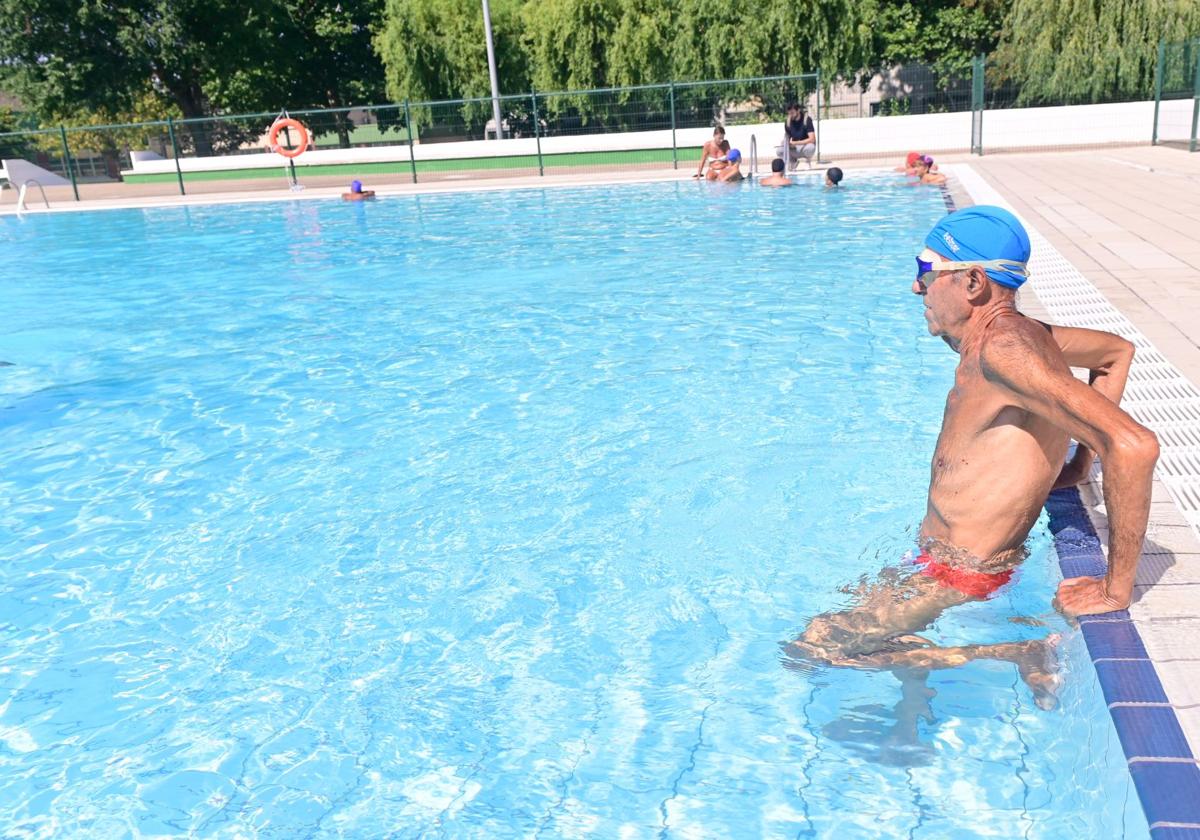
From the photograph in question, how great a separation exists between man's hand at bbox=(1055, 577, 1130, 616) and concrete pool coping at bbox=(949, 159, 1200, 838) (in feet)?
0.11

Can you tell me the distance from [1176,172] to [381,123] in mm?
19888

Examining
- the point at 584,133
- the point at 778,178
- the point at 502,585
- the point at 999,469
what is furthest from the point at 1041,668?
the point at 584,133

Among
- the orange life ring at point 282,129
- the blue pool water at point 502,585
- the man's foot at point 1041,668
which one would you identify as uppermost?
the orange life ring at point 282,129

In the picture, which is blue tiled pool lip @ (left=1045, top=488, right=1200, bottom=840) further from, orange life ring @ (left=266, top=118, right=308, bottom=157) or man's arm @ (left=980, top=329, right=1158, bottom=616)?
orange life ring @ (left=266, top=118, right=308, bottom=157)

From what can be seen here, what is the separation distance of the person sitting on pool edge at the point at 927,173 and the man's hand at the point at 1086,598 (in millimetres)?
15656

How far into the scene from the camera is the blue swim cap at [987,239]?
2.80 metres

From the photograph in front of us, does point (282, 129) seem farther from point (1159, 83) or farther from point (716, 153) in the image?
point (1159, 83)

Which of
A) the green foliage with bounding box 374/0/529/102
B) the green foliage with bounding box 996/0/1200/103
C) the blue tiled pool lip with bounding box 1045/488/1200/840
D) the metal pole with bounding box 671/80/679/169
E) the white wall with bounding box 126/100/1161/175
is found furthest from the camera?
the green foliage with bounding box 374/0/529/102

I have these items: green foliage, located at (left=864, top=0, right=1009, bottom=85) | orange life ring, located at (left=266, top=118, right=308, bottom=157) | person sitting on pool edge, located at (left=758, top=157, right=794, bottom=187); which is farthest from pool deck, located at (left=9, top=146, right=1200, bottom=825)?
orange life ring, located at (left=266, top=118, right=308, bottom=157)

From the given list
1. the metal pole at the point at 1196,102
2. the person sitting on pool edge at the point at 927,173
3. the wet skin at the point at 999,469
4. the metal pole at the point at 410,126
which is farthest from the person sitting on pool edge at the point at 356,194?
the wet skin at the point at 999,469

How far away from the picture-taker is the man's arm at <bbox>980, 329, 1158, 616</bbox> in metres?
2.34

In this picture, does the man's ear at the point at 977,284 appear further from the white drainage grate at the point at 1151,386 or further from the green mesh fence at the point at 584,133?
the green mesh fence at the point at 584,133

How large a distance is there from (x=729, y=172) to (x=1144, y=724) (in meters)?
19.4

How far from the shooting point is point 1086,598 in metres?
2.90
